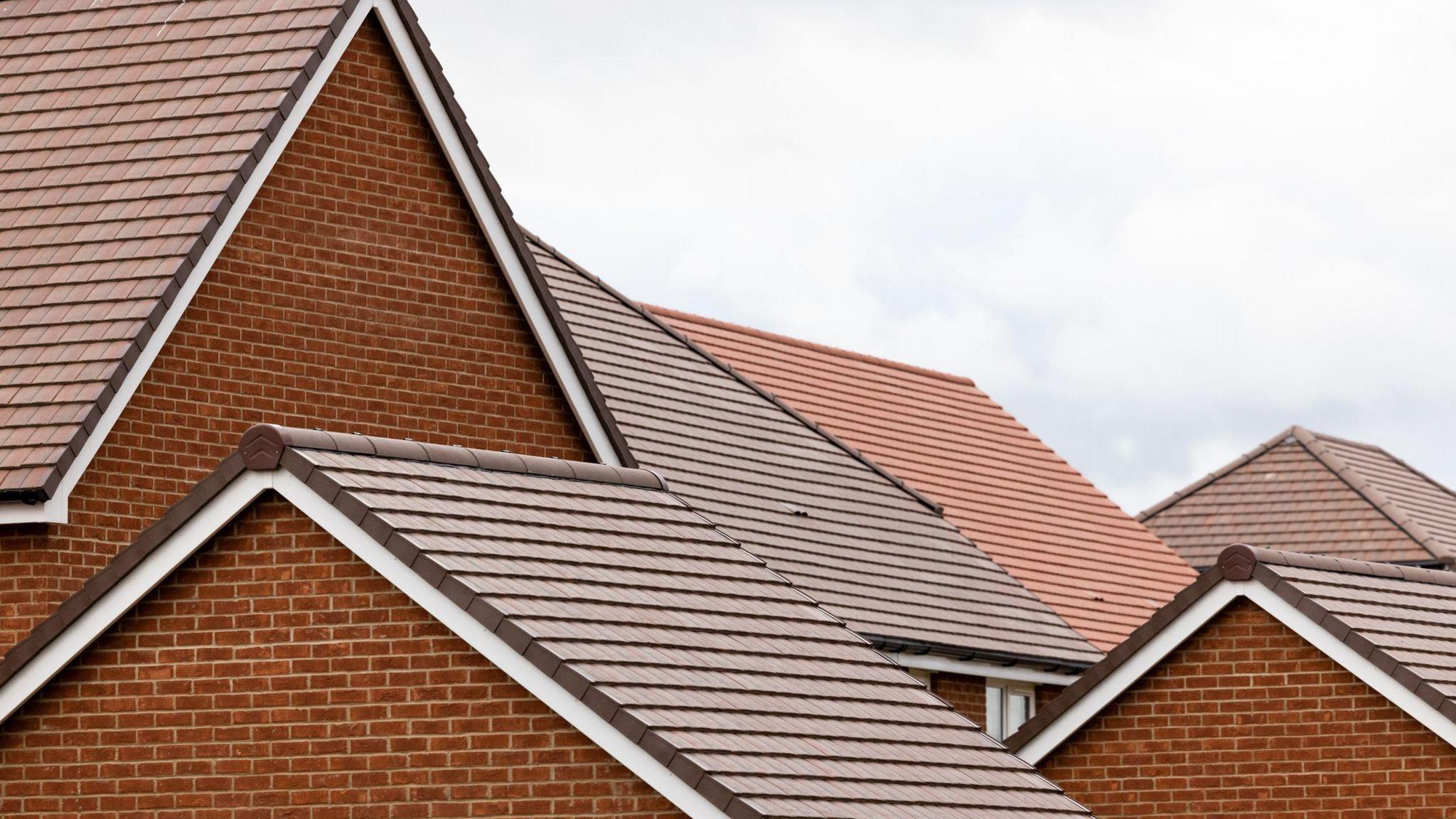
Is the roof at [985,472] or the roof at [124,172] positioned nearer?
the roof at [124,172]

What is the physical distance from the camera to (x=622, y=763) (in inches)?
388

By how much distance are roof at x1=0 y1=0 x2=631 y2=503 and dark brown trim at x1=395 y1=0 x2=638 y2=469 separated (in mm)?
13

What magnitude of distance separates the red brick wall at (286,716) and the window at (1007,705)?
47.1 feet

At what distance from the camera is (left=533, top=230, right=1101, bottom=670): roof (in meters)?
22.4

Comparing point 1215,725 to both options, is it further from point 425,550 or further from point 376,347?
point 425,550

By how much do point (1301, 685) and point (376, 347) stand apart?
21.4 feet

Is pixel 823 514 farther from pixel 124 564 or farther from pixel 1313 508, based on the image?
pixel 1313 508

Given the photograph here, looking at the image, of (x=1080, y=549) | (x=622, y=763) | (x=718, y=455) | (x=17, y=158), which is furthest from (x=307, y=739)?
(x=1080, y=549)

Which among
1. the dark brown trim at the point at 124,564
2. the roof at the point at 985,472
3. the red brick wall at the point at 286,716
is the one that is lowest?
the red brick wall at the point at 286,716

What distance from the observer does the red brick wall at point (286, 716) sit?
10.2 meters

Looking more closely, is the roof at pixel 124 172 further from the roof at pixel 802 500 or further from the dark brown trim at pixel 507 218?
the roof at pixel 802 500

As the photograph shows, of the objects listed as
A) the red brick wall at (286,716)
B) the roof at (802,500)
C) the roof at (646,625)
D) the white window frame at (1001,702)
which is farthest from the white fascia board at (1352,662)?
the white window frame at (1001,702)

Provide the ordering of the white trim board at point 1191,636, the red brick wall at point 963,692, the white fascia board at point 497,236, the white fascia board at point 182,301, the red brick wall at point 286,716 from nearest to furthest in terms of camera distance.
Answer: the red brick wall at point 286,716
the white fascia board at point 182,301
the white trim board at point 1191,636
the white fascia board at point 497,236
the red brick wall at point 963,692

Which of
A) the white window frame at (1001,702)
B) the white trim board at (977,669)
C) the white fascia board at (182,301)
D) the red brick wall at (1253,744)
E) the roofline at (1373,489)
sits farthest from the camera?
the roofline at (1373,489)
